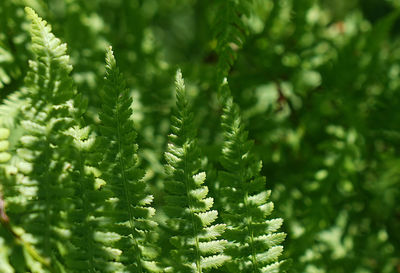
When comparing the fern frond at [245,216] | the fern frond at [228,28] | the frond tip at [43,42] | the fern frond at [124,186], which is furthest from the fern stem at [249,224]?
the frond tip at [43,42]

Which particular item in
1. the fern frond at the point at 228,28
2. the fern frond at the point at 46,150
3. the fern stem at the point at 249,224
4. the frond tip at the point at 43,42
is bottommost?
the fern stem at the point at 249,224

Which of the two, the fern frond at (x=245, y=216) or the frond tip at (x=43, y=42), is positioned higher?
the frond tip at (x=43, y=42)

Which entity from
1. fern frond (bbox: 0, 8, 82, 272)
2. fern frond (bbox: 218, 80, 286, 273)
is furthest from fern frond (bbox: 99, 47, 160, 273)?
fern frond (bbox: 218, 80, 286, 273)

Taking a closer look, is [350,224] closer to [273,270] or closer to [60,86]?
[273,270]

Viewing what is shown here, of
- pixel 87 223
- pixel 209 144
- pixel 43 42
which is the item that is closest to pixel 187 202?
pixel 87 223

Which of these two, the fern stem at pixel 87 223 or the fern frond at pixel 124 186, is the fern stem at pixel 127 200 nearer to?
the fern frond at pixel 124 186

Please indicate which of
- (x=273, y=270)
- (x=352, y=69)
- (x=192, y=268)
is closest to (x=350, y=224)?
(x=352, y=69)

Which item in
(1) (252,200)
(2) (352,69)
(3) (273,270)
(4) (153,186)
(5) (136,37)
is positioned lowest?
(3) (273,270)

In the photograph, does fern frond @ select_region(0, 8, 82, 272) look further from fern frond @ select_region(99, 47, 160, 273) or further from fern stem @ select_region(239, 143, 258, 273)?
fern stem @ select_region(239, 143, 258, 273)
